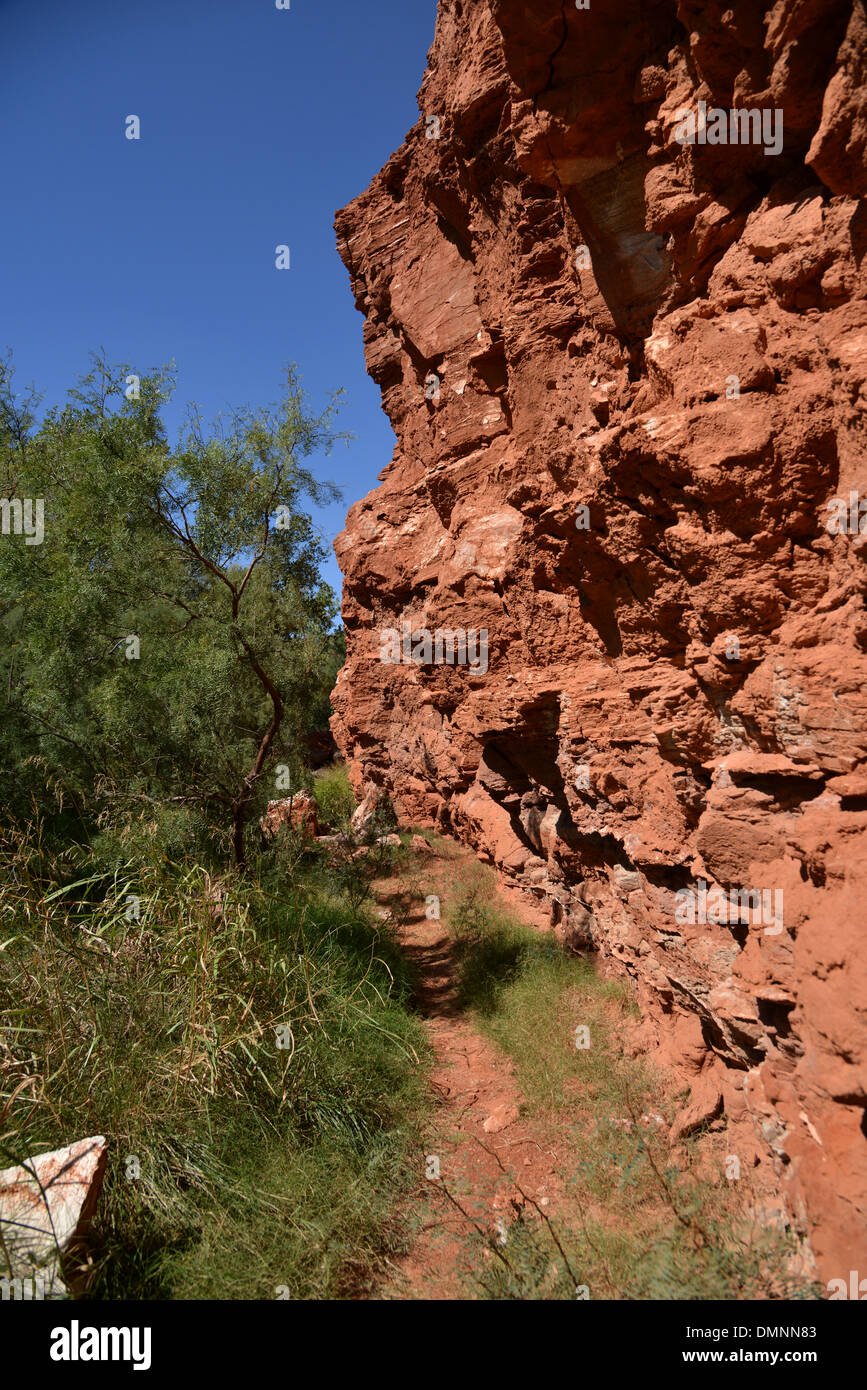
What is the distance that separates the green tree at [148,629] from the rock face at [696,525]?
247 centimetres

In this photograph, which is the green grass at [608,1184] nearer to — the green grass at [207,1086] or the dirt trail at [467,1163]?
the dirt trail at [467,1163]

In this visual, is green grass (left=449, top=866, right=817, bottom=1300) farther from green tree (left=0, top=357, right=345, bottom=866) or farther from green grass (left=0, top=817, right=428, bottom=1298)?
green tree (left=0, top=357, right=345, bottom=866)

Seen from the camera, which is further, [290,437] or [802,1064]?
[290,437]

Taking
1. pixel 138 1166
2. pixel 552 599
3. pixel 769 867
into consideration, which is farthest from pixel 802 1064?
pixel 552 599

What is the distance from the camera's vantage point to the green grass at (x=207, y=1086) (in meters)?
3.36

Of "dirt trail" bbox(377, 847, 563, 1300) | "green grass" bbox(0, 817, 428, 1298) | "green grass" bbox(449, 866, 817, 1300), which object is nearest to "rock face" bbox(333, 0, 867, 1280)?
"green grass" bbox(449, 866, 817, 1300)

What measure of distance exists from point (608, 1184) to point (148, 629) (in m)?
6.05

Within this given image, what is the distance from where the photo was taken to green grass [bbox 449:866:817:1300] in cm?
278

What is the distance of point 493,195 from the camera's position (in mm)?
6059

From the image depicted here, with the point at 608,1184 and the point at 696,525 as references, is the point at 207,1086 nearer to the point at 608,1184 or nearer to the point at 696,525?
the point at 608,1184

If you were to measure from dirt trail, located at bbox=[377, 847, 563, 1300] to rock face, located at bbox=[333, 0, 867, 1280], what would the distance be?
3.23ft

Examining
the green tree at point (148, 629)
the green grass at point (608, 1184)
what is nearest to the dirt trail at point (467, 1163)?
the green grass at point (608, 1184)

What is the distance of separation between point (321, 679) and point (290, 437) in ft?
9.92

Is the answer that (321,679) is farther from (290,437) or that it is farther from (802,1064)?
(802,1064)
